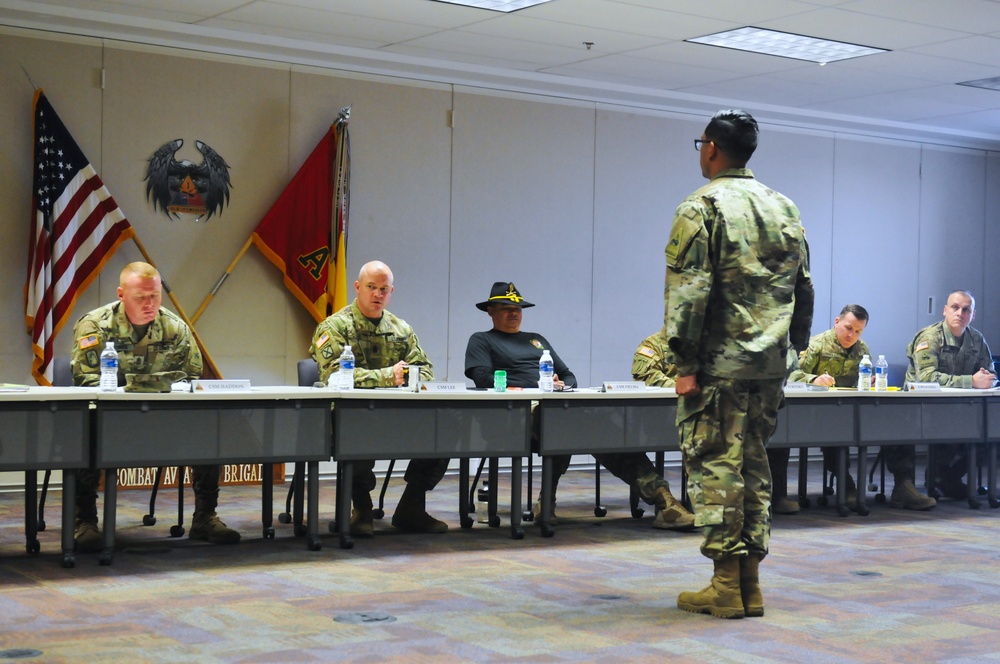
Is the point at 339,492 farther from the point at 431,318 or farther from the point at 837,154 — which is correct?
the point at 837,154

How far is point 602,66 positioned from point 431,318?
2185 mm

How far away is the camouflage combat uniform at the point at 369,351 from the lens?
582 centimetres

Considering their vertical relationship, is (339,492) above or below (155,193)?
below

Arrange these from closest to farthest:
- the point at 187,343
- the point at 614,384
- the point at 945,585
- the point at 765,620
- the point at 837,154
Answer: the point at 765,620 → the point at 945,585 → the point at 187,343 → the point at 614,384 → the point at 837,154

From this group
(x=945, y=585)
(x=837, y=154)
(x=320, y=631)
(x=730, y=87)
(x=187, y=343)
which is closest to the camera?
(x=320, y=631)

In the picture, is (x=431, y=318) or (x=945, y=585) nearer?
(x=945, y=585)

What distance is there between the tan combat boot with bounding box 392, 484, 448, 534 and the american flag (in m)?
2.63

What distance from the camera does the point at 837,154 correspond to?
10633mm

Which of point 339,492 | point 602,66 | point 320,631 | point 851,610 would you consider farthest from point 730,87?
A: point 320,631

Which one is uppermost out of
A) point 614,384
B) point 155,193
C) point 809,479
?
point 155,193

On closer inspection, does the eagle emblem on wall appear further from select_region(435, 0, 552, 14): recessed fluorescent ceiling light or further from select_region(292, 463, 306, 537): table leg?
select_region(292, 463, 306, 537): table leg

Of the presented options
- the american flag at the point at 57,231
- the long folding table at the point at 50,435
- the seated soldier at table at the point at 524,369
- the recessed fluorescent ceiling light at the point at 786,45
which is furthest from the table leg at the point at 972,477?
the american flag at the point at 57,231

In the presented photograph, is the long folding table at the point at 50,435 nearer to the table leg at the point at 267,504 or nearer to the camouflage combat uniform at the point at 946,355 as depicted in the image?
the table leg at the point at 267,504

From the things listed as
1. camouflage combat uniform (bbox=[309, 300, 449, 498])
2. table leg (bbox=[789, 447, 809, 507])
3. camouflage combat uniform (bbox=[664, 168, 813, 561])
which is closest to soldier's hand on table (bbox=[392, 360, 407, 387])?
camouflage combat uniform (bbox=[309, 300, 449, 498])
